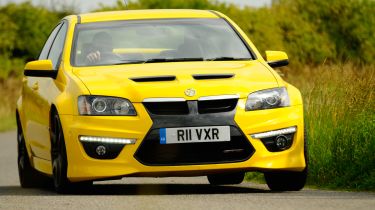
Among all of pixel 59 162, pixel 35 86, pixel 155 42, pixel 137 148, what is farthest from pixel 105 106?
pixel 35 86

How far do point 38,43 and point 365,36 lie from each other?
9509 mm

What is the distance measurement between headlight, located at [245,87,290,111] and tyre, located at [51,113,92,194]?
1419mm

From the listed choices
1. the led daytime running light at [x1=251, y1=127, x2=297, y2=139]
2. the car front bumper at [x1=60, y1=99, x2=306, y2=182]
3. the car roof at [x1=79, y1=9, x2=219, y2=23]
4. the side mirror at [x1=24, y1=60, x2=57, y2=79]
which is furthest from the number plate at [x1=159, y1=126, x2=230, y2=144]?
the car roof at [x1=79, y1=9, x2=219, y2=23]

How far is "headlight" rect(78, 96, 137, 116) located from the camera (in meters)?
10.9

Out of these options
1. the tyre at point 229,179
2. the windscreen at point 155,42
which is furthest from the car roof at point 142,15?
the tyre at point 229,179

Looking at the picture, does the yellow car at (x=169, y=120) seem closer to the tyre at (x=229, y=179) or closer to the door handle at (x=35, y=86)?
the door handle at (x=35, y=86)

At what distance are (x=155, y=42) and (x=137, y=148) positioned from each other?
5.44 ft

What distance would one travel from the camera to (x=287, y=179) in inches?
455

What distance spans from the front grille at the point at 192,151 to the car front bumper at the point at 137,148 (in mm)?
32

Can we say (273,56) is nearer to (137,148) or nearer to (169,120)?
(169,120)

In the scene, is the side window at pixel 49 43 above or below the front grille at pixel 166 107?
below

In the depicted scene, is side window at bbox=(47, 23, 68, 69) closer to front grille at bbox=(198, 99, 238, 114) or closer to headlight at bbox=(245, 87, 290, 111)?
front grille at bbox=(198, 99, 238, 114)

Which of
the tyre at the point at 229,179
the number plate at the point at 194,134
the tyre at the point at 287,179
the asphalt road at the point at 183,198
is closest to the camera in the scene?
the asphalt road at the point at 183,198

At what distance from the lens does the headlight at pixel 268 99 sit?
1102 centimetres
